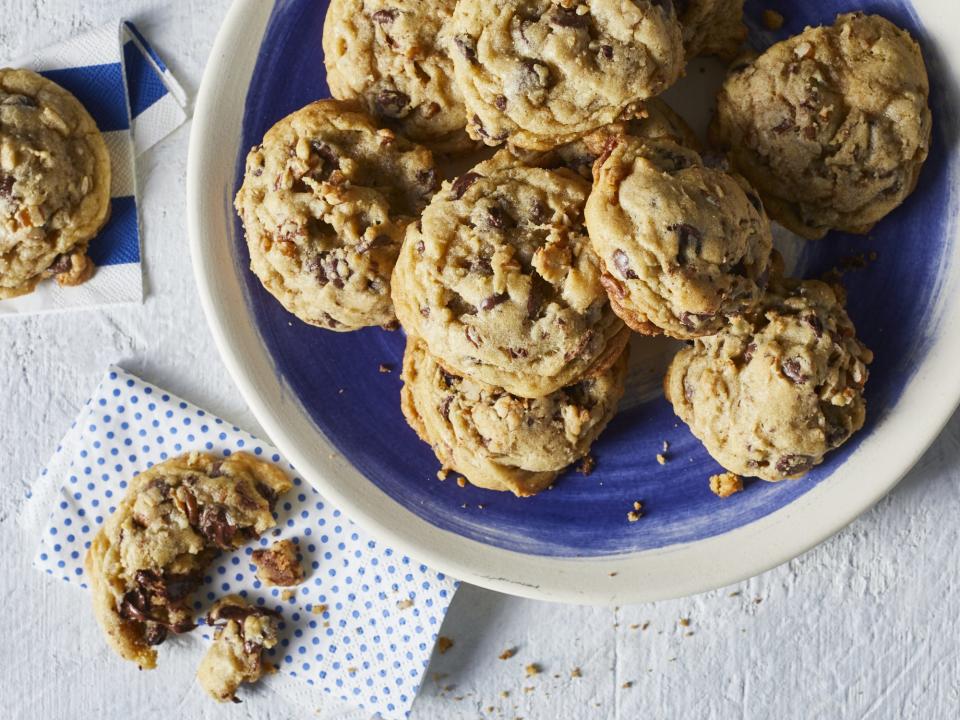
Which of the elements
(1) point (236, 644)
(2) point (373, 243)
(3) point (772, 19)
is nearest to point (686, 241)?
(2) point (373, 243)

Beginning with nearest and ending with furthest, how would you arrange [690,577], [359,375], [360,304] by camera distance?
1. [360,304]
2. [690,577]
3. [359,375]

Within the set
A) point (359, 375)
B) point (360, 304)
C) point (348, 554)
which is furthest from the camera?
point (348, 554)

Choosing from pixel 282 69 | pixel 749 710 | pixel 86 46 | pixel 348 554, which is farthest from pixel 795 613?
pixel 86 46

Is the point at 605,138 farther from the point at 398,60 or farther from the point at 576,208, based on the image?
the point at 398,60

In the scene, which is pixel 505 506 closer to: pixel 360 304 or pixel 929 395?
pixel 360 304

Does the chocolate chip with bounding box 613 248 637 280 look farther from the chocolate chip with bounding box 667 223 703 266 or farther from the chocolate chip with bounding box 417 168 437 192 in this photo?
the chocolate chip with bounding box 417 168 437 192

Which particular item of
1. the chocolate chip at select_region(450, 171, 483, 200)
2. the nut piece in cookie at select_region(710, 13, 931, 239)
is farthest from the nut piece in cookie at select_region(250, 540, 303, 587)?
the nut piece in cookie at select_region(710, 13, 931, 239)
